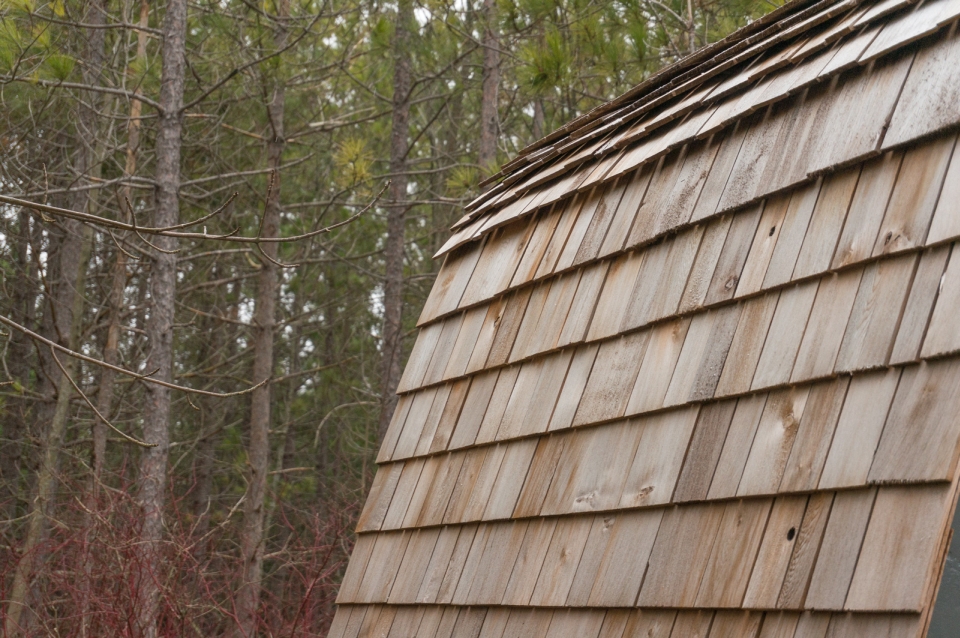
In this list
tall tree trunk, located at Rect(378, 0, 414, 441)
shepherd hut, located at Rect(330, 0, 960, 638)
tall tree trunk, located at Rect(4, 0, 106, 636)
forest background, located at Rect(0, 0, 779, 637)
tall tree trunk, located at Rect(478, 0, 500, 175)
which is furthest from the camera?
tall tree trunk, located at Rect(378, 0, 414, 441)

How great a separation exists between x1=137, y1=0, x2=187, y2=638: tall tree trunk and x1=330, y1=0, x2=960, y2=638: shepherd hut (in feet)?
18.0

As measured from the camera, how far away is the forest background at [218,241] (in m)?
9.56

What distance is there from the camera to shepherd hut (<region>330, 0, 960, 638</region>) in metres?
2.13

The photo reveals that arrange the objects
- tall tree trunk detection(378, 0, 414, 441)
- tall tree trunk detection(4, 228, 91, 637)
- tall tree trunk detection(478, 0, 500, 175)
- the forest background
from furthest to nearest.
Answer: tall tree trunk detection(378, 0, 414, 441) → tall tree trunk detection(478, 0, 500, 175) → tall tree trunk detection(4, 228, 91, 637) → the forest background

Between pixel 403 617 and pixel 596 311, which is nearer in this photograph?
pixel 596 311

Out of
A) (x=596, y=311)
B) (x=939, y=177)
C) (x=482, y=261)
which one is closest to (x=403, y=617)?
(x=596, y=311)

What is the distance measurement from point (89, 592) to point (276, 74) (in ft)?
19.5

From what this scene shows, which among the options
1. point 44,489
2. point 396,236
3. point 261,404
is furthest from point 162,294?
point 396,236

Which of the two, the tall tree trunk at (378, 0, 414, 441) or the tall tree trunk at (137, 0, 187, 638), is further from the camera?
the tall tree trunk at (378, 0, 414, 441)

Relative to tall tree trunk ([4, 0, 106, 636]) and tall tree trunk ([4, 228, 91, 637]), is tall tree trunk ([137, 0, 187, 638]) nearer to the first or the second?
tall tree trunk ([4, 228, 91, 637])

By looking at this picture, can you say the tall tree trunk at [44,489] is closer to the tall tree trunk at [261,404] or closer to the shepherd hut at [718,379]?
the tall tree trunk at [261,404]

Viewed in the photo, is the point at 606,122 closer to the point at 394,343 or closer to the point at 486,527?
the point at 486,527

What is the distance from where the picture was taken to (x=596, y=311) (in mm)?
3570

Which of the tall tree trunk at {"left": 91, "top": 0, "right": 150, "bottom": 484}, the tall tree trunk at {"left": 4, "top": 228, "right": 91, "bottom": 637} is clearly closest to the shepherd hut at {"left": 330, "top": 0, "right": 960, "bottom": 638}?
the tall tree trunk at {"left": 4, "top": 228, "right": 91, "bottom": 637}
